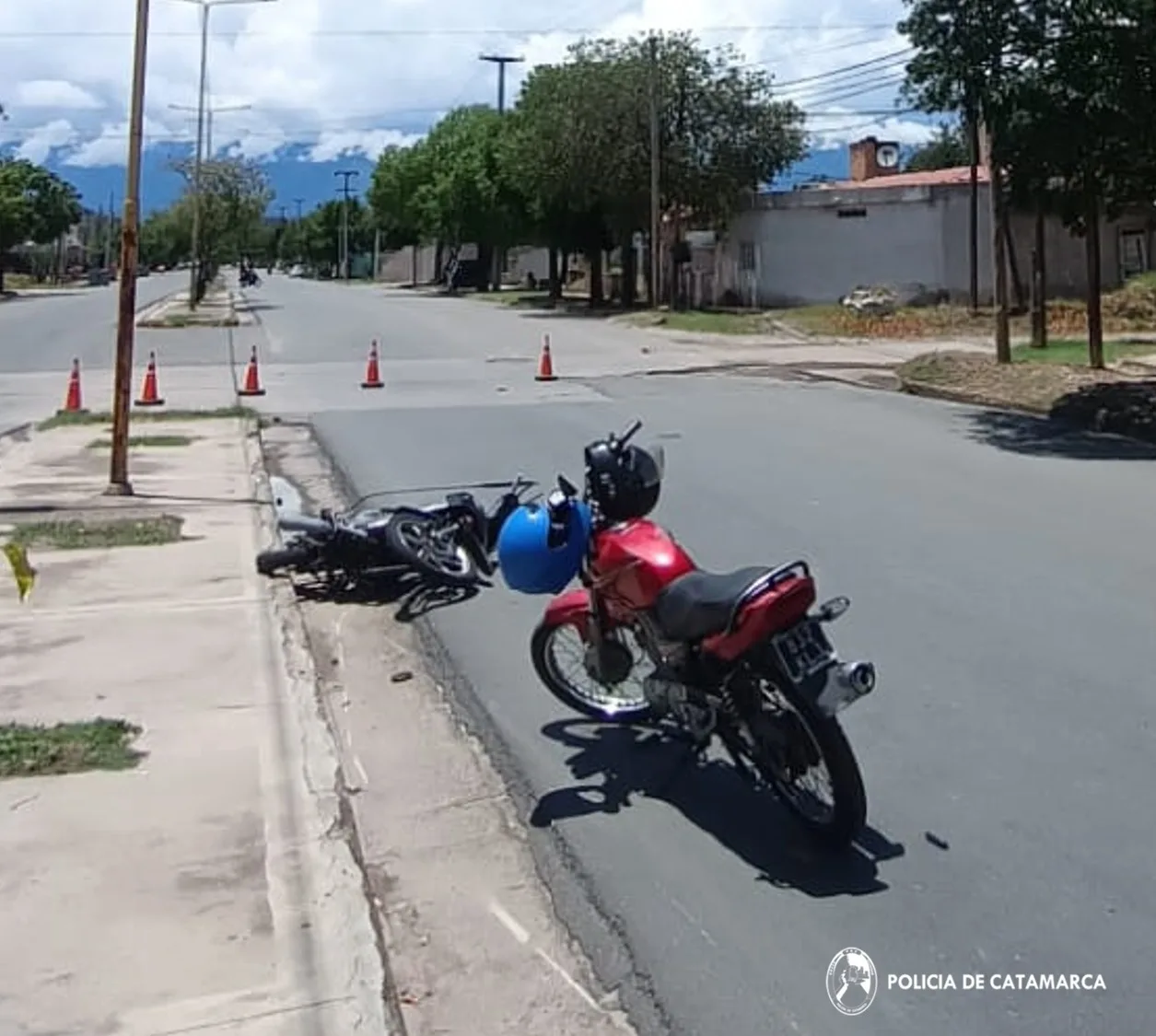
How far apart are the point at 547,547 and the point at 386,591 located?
380 cm

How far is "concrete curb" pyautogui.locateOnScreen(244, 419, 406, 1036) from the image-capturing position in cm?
434

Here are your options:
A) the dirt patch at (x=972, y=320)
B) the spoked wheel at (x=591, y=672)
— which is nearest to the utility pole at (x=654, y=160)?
the dirt patch at (x=972, y=320)

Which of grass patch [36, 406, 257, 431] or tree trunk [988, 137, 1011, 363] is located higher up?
tree trunk [988, 137, 1011, 363]

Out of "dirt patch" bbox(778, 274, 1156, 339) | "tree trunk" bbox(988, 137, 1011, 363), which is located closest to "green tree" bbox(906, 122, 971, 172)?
"dirt patch" bbox(778, 274, 1156, 339)

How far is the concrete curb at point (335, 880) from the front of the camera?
171 inches

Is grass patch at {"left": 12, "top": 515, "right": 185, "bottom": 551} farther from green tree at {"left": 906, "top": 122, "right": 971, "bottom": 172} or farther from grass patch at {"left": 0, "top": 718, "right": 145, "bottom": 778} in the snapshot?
green tree at {"left": 906, "top": 122, "right": 971, "bottom": 172}

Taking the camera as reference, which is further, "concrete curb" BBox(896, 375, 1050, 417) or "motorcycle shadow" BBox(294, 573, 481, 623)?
"concrete curb" BBox(896, 375, 1050, 417)

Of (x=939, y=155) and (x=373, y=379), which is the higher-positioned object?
(x=939, y=155)

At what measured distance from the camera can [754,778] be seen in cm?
582

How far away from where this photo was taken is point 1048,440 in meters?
17.2

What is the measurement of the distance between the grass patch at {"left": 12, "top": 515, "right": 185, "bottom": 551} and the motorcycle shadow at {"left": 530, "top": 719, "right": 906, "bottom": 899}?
214 inches

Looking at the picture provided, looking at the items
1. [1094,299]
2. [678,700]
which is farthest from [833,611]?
[1094,299]

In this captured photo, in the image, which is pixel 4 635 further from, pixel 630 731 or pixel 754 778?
pixel 754 778

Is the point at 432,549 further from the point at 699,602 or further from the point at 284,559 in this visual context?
the point at 699,602
